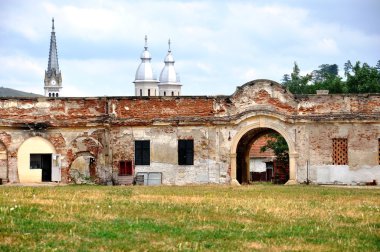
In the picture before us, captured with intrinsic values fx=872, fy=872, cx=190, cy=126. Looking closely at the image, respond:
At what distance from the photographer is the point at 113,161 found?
140ft

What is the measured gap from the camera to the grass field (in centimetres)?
1559

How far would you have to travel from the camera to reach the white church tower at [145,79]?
14225 centimetres

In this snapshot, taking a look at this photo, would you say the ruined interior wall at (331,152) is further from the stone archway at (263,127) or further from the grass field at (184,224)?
the grass field at (184,224)

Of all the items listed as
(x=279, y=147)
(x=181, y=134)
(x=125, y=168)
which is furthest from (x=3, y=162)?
(x=279, y=147)

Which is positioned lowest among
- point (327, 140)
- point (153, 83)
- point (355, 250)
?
point (355, 250)

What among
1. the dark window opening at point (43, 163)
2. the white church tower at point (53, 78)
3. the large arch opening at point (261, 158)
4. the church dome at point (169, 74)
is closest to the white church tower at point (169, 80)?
the church dome at point (169, 74)

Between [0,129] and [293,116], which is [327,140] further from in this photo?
[0,129]

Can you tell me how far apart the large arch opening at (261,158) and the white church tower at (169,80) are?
242 ft

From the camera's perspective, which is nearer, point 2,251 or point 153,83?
point 2,251

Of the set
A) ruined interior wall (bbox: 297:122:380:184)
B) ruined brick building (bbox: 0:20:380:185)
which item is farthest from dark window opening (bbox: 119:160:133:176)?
ruined interior wall (bbox: 297:122:380:184)

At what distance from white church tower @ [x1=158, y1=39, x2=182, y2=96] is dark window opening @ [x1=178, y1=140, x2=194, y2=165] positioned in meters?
101

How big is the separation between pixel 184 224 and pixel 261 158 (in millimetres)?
51927

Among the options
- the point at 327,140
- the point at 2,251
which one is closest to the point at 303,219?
the point at 2,251

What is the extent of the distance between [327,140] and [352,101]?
2253 millimetres
